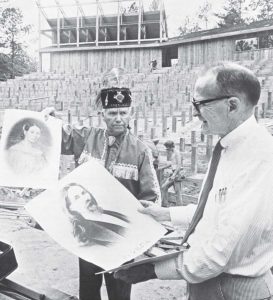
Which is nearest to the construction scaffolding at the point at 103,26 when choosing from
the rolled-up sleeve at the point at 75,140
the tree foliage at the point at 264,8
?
the tree foliage at the point at 264,8

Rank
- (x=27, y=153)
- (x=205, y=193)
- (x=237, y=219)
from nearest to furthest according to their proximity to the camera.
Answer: (x=237, y=219) < (x=205, y=193) < (x=27, y=153)

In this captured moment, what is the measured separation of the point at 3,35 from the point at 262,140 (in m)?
37.2

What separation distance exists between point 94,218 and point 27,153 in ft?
2.59

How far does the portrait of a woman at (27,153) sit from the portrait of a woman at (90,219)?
1.72 ft

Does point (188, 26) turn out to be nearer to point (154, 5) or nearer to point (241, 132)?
point (154, 5)

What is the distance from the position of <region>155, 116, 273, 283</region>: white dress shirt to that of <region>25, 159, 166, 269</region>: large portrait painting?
25 cm

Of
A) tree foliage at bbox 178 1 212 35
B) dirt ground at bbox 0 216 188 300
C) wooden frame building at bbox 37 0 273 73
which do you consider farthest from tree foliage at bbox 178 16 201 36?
dirt ground at bbox 0 216 188 300

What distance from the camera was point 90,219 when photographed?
67.4 inches

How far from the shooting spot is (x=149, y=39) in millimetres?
26500

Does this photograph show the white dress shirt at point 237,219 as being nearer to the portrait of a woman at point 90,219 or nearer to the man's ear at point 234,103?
the man's ear at point 234,103

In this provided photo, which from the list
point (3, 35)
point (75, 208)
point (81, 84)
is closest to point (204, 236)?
point (75, 208)

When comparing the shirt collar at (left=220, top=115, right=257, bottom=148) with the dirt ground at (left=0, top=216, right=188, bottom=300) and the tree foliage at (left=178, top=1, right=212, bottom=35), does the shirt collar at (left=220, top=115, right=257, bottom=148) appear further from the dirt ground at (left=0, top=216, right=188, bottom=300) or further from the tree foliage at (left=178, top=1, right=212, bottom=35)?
the tree foliage at (left=178, top=1, right=212, bottom=35)

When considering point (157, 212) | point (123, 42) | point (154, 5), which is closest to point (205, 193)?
point (157, 212)

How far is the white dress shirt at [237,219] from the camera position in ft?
4.15
